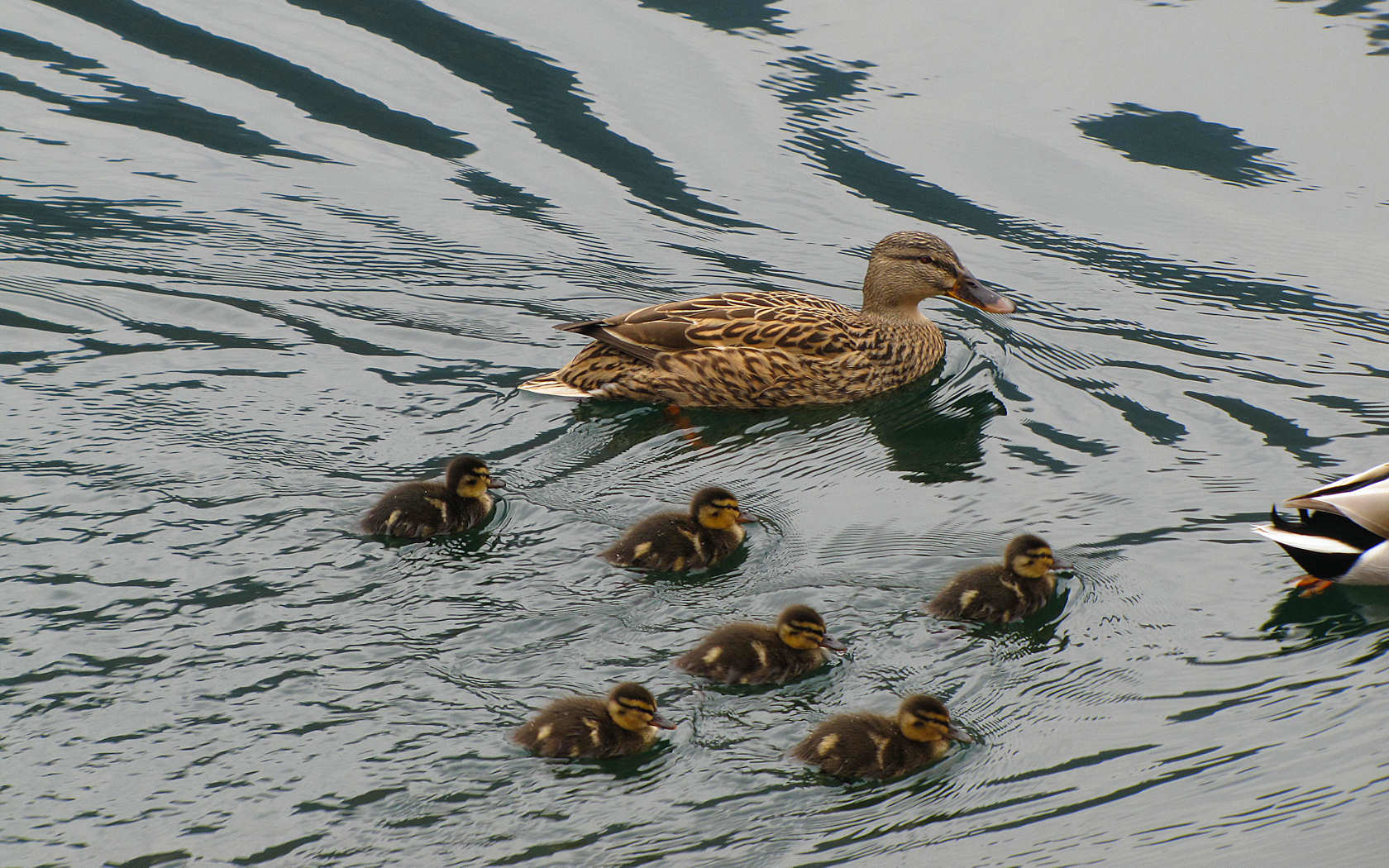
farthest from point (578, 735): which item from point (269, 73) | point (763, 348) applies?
point (269, 73)

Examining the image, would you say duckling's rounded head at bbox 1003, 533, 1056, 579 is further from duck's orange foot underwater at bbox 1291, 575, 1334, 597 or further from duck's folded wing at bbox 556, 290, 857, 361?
duck's folded wing at bbox 556, 290, 857, 361

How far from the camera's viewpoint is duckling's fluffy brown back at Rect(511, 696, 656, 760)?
13.6ft

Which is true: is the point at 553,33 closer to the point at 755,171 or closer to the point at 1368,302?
the point at 755,171

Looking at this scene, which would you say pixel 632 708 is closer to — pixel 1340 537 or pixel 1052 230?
pixel 1340 537

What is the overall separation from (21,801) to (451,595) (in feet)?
4.48

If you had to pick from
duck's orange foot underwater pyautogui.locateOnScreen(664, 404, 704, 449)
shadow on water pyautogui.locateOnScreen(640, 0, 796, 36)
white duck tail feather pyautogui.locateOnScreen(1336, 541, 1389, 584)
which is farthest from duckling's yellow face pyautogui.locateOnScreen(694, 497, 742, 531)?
shadow on water pyautogui.locateOnScreen(640, 0, 796, 36)

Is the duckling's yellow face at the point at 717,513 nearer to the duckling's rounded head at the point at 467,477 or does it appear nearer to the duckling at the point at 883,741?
the duckling's rounded head at the point at 467,477

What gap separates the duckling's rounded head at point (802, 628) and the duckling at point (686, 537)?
1.90 feet

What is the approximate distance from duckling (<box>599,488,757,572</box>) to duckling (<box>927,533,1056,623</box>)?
72 centimetres

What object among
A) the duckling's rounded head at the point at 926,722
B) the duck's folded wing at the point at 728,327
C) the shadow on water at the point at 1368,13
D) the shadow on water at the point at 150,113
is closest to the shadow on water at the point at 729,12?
the shadow on water at the point at 150,113

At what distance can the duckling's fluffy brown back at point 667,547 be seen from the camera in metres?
5.11

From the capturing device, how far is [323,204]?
27.0 feet

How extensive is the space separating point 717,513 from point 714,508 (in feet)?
0.05

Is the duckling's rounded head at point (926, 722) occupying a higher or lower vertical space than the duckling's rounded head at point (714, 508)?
lower
